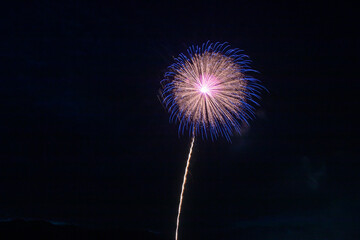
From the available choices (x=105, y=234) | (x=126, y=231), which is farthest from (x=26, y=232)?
(x=126, y=231)

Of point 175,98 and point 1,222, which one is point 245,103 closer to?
point 175,98

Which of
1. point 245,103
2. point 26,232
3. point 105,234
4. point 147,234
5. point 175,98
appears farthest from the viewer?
point 147,234

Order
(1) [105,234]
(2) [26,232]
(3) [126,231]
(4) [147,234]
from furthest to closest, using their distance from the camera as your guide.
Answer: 1. (4) [147,234]
2. (3) [126,231]
3. (1) [105,234]
4. (2) [26,232]

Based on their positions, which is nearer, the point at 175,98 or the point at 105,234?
the point at 175,98

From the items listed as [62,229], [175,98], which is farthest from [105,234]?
[175,98]

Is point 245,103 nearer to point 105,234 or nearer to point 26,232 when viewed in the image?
point 26,232

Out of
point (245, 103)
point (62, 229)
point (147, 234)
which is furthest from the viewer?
point (147, 234)

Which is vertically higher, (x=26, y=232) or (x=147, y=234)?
(x=147, y=234)
